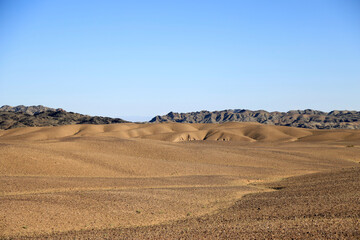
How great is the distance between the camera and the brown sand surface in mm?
20219

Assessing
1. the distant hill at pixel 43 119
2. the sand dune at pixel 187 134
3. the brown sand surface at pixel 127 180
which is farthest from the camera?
the distant hill at pixel 43 119

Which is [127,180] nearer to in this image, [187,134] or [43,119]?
[187,134]

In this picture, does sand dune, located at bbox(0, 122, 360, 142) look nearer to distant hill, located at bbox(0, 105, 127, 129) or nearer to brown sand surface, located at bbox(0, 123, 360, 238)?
distant hill, located at bbox(0, 105, 127, 129)

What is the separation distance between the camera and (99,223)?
64.8 feet

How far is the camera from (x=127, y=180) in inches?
1359

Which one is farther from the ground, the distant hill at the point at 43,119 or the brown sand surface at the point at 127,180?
the distant hill at the point at 43,119

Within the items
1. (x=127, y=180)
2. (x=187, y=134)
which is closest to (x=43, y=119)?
(x=187, y=134)

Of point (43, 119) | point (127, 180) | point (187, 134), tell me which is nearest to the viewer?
point (127, 180)

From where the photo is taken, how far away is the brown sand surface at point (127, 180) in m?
20.2

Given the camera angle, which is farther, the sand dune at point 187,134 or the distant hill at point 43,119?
the distant hill at point 43,119

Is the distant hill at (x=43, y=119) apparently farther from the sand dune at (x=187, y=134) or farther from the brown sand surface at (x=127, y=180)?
the brown sand surface at (x=127, y=180)

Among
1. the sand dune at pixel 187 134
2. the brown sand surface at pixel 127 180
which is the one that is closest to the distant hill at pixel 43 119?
the sand dune at pixel 187 134

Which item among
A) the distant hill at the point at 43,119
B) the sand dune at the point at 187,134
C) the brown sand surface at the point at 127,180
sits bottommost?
the brown sand surface at the point at 127,180

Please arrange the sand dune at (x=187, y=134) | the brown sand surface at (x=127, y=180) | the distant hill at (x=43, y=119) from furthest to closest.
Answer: the distant hill at (x=43, y=119), the sand dune at (x=187, y=134), the brown sand surface at (x=127, y=180)
